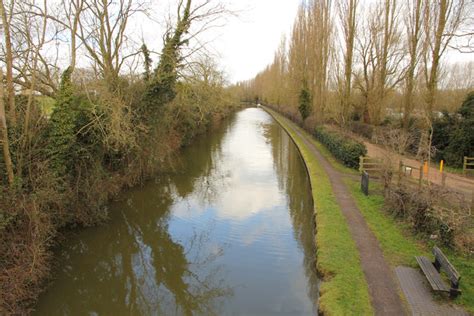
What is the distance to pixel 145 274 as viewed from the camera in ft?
28.2

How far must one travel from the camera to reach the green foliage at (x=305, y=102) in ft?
111

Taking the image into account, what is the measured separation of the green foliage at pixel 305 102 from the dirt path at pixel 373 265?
71.8 feet

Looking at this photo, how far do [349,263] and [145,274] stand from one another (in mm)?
5117

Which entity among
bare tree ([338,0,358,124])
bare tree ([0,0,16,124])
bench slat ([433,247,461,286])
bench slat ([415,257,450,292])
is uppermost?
bare tree ([338,0,358,124])

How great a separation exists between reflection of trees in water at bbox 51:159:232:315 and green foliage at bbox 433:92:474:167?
1376cm

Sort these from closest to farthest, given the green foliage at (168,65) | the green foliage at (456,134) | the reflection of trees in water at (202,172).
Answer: the green foliage at (168,65) → the reflection of trees in water at (202,172) → the green foliage at (456,134)

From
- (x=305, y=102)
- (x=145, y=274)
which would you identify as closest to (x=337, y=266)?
(x=145, y=274)

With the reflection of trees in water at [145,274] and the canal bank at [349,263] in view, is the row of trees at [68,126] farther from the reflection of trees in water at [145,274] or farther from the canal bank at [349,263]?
the canal bank at [349,263]

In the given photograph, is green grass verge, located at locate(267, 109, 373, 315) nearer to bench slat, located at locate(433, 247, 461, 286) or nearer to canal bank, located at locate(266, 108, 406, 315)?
canal bank, located at locate(266, 108, 406, 315)

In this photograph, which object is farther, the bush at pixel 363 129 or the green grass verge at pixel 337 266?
the bush at pixel 363 129

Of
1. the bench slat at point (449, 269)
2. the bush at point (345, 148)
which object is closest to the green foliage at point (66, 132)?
the bench slat at point (449, 269)

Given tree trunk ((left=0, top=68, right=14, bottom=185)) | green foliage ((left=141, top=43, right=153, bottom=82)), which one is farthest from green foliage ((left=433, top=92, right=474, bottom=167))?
tree trunk ((left=0, top=68, right=14, bottom=185))

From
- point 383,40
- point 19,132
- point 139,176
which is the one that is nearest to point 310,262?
point 19,132

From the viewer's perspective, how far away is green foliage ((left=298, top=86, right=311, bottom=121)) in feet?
111
